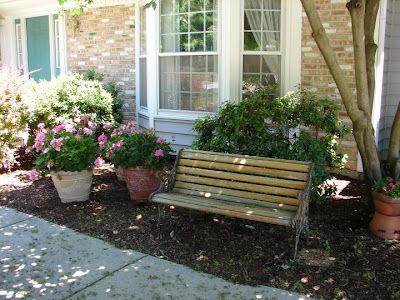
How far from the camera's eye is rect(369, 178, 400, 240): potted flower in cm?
445

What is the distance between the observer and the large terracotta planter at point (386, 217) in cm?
446

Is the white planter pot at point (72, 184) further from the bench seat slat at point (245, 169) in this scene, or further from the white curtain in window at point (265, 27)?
the white curtain in window at point (265, 27)

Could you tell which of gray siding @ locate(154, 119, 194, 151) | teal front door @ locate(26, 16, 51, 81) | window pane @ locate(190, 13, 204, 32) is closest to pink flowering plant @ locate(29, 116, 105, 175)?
gray siding @ locate(154, 119, 194, 151)

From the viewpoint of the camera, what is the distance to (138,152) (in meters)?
5.69

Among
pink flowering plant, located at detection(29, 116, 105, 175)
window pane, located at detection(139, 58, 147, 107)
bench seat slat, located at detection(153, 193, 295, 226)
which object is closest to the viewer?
bench seat slat, located at detection(153, 193, 295, 226)

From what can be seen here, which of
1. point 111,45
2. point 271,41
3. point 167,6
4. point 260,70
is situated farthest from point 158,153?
point 111,45

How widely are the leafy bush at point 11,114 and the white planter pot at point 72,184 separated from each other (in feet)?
6.54

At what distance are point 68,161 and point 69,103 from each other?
2.52m

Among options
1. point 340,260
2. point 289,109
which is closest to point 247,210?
point 340,260

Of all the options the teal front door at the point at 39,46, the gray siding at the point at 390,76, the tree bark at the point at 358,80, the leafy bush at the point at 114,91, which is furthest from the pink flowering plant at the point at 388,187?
the teal front door at the point at 39,46

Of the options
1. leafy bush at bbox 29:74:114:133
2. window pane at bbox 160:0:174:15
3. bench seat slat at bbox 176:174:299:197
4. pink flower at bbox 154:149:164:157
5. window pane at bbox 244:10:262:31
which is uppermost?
window pane at bbox 160:0:174:15

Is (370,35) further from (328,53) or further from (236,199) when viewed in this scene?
(236,199)

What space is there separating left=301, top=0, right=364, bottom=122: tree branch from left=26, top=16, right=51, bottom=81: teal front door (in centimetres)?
872

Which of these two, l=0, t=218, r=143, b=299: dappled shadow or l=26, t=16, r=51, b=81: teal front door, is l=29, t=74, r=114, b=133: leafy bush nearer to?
l=0, t=218, r=143, b=299: dappled shadow
